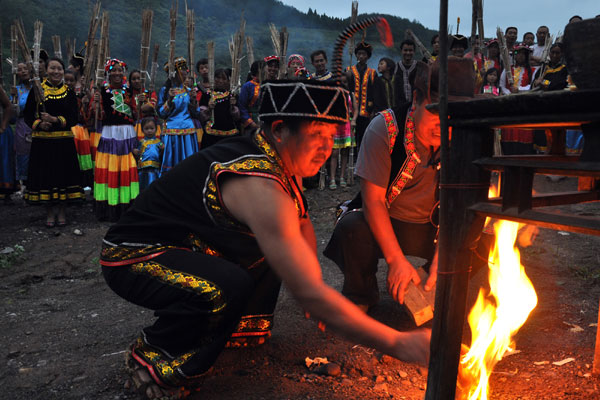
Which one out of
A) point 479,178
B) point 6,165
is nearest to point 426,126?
point 479,178

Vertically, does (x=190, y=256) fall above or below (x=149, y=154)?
below

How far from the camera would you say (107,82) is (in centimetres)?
698

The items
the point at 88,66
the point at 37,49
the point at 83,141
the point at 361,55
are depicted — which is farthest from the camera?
the point at 361,55

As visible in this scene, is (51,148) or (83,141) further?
(83,141)

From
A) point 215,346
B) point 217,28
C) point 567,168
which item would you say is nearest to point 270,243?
point 215,346

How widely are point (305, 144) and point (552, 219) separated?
3.34 feet

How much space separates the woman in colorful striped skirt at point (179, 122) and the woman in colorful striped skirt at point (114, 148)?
461 millimetres

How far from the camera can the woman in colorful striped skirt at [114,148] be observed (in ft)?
22.6

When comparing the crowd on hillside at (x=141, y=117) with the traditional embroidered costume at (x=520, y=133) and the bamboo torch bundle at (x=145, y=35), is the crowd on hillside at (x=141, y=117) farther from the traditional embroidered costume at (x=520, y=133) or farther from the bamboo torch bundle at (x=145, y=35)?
the bamboo torch bundle at (x=145, y=35)

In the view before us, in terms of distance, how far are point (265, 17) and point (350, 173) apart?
30.5 meters

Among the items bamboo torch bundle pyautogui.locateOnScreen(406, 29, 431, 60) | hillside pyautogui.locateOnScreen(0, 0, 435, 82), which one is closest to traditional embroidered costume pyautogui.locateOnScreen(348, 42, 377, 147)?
bamboo torch bundle pyautogui.locateOnScreen(406, 29, 431, 60)

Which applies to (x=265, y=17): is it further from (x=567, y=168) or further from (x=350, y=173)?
(x=567, y=168)

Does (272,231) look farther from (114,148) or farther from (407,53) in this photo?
(407,53)

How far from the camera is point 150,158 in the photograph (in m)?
7.22
